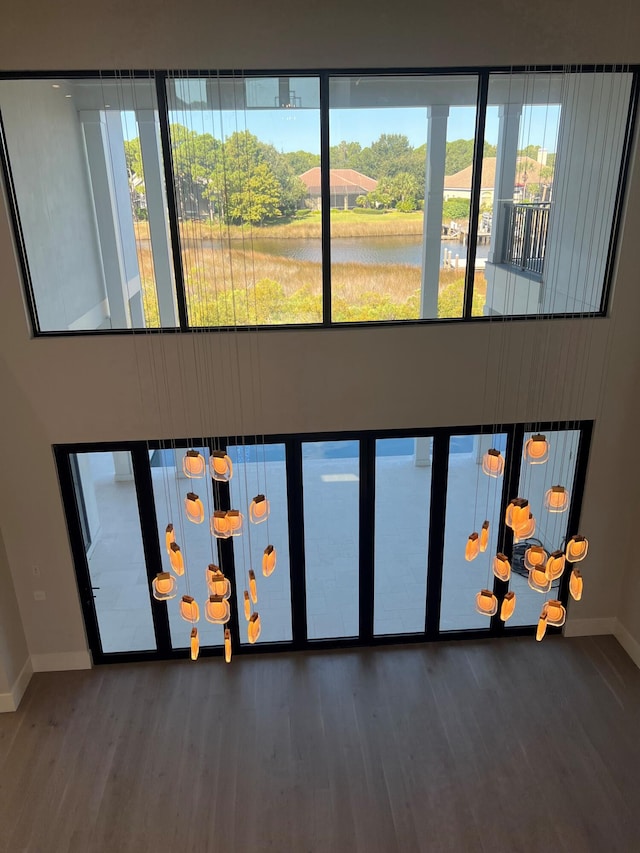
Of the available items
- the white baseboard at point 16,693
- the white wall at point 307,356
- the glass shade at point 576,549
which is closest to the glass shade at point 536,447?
the glass shade at point 576,549

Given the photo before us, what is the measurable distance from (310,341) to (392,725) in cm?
356

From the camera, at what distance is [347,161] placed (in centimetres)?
543

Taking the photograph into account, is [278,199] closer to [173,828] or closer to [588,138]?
[588,138]

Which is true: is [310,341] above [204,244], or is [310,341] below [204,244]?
below

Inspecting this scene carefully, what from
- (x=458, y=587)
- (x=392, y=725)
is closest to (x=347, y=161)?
(x=458, y=587)

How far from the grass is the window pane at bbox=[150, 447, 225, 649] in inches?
58.4

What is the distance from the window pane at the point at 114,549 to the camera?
20.4 feet

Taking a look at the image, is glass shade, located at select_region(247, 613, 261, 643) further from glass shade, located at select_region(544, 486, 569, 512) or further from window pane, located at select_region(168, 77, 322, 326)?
window pane, located at select_region(168, 77, 322, 326)

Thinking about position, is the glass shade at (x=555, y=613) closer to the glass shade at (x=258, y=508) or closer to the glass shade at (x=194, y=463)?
the glass shade at (x=258, y=508)

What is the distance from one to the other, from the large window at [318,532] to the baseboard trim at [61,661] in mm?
192

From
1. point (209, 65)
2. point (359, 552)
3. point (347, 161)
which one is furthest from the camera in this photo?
point (359, 552)

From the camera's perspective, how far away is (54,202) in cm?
541

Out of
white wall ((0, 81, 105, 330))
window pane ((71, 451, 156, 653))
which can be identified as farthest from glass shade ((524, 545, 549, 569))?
white wall ((0, 81, 105, 330))

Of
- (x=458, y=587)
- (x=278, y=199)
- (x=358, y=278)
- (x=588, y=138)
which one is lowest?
(x=458, y=587)
